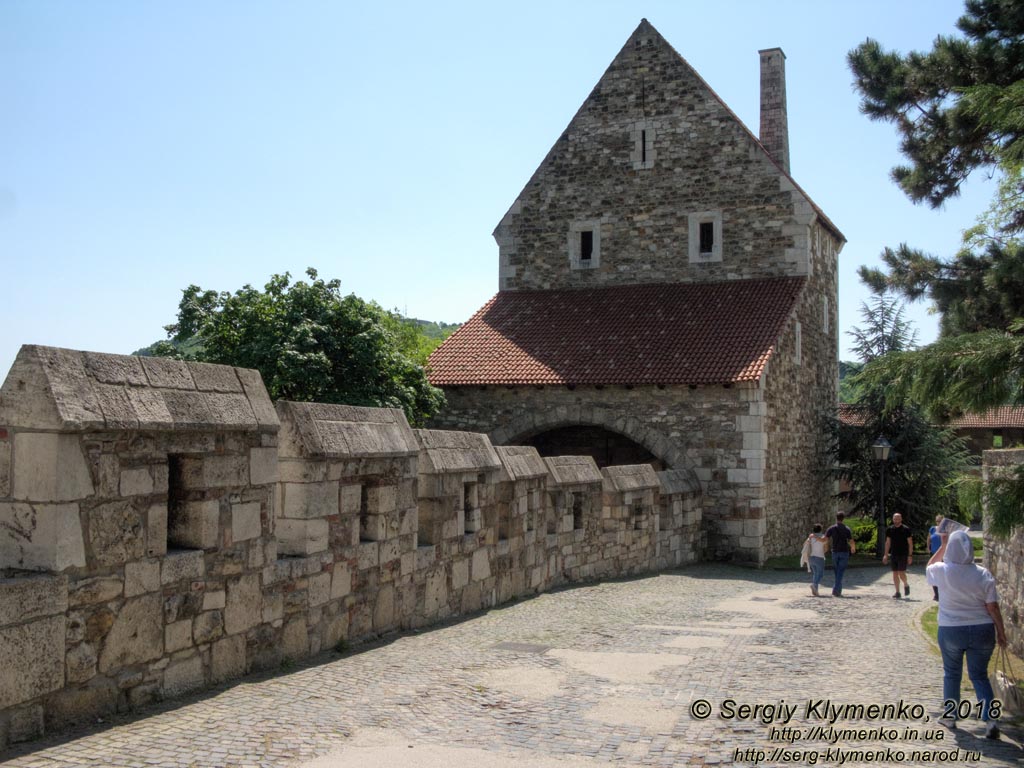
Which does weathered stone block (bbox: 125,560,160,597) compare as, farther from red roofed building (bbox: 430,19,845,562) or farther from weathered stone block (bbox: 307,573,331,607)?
red roofed building (bbox: 430,19,845,562)

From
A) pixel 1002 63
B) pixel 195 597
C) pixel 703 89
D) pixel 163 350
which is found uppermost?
pixel 703 89

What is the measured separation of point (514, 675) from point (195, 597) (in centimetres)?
239

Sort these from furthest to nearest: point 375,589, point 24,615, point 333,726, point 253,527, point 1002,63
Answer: point 1002,63, point 375,589, point 253,527, point 333,726, point 24,615

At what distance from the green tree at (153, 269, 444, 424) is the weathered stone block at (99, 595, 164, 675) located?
572 inches

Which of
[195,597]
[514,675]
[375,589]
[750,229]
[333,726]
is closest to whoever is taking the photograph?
[333,726]

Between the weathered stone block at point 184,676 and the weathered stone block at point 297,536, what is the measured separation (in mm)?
1299

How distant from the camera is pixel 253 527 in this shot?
21.9 feet

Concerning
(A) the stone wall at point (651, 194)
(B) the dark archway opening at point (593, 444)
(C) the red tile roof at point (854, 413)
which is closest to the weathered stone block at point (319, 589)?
(B) the dark archway opening at point (593, 444)

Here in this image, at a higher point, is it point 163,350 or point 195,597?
point 163,350

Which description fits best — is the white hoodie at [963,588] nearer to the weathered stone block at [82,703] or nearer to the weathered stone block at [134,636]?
the weathered stone block at [134,636]

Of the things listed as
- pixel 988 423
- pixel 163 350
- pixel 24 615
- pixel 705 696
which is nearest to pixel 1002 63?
pixel 705 696

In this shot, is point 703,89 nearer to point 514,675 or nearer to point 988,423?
point 514,675

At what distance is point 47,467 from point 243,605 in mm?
1851

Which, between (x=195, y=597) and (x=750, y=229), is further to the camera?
(x=750, y=229)
